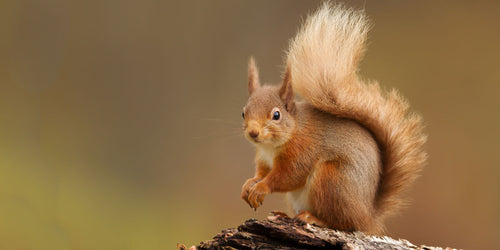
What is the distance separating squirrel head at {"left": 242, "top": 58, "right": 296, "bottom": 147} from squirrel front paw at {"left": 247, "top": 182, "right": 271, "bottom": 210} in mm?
137

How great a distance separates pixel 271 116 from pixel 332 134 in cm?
23

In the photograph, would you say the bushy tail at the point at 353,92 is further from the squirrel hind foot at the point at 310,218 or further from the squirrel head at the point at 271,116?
the squirrel hind foot at the point at 310,218

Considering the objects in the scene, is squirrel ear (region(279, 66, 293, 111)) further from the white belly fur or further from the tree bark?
the tree bark

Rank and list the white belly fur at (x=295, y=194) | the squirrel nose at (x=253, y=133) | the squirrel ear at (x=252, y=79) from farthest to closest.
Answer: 1. the squirrel ear at (x=252, y=79)
2. the white belly fur at (x=295, y=194)
3. the squirrel nose at (x=253, y=133)

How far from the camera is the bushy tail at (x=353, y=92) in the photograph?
5.24 feet

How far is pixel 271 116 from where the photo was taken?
4.80 feet

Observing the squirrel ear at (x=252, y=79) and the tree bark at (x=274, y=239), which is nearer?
the tree bark at (x=274, y=239)

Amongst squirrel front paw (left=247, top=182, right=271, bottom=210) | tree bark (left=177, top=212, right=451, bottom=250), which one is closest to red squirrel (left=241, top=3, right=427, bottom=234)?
squirrel front paw (left=247, top=182, right=271, bottom=210)

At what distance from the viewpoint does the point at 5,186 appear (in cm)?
240

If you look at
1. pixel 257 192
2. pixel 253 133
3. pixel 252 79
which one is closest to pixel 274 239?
pixel 257 192

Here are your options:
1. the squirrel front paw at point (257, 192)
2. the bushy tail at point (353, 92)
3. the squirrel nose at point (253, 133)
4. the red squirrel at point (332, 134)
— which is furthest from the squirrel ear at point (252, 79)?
the squirrel front paw at point (257, 192)

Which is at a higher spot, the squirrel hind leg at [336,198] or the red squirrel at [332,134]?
the red squirrel at [332,134]

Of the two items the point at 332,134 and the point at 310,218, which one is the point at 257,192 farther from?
the point at 332,134

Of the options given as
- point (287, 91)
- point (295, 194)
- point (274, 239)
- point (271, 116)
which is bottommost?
point (274, 239)
